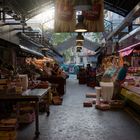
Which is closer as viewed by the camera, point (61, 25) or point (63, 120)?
point (63, 120)

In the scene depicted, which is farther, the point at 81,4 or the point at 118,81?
the point at 118,81

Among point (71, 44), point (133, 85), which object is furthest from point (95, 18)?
point (71, 44)

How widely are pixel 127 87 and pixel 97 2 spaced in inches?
122

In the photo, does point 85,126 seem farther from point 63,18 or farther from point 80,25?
point 63,18

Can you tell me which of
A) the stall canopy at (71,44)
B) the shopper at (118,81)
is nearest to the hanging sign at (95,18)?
the shopper at (118,81)

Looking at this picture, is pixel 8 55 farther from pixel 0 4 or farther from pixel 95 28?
pixel 95 28

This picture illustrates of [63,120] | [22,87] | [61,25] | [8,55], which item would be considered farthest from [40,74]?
[22,87]

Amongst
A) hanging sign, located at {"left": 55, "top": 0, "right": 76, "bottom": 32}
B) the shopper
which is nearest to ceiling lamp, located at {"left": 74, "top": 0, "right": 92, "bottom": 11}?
hanging sign, located at {"left": 55, "top": 0, "right": 76, "bottom": 32}

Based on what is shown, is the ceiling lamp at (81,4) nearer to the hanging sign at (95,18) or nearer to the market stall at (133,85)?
the market stall at (133,85)

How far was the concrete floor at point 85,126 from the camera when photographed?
22.9ft

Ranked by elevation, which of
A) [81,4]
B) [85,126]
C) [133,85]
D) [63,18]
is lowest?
[85,126]

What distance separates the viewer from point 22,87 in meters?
7.44

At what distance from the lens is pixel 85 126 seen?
8102 mm

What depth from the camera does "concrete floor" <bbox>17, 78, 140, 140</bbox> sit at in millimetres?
6984
